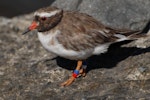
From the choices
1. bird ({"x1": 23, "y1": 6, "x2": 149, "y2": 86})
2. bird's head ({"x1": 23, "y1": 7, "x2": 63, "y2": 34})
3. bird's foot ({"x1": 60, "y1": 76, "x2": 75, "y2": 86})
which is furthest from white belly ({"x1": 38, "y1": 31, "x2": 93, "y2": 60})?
bird's foot ({"x1": 60, "y1": 76, "x2": 75, "y2": 86})

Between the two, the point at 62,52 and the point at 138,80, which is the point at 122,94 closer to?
the point at 138,80

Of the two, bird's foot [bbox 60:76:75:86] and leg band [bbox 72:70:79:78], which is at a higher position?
leg band [bbox 72:70:79:78]

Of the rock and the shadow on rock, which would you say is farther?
the rock

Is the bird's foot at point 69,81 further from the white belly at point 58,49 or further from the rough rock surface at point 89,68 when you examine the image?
the white belly at point 58,49

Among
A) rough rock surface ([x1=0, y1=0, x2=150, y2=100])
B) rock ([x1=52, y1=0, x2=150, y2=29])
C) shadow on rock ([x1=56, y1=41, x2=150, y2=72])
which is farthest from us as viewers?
rock ([x1=52, y1=0, x2=150, y2=29])

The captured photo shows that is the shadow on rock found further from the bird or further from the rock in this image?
the rock

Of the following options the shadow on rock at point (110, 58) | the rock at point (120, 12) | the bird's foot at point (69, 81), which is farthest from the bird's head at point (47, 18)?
the rock at point (120, 12)

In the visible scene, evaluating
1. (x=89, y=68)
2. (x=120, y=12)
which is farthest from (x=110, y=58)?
(x=120, y=12)

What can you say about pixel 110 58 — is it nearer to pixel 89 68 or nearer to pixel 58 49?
pixel 89 68
